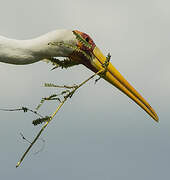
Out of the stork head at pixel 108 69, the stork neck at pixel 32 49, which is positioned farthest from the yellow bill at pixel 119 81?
the stork neck at pixel 32 49

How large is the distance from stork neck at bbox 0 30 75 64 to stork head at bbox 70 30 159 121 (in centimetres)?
14

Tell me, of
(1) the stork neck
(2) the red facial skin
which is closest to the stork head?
(2) the red facial skin

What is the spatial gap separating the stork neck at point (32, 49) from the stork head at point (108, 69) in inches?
5.7

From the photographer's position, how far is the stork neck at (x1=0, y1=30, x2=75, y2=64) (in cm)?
414

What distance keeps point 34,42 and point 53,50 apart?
21 cm

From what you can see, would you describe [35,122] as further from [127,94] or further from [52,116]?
[127,94]

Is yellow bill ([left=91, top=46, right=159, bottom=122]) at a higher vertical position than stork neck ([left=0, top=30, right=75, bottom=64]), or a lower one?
higher

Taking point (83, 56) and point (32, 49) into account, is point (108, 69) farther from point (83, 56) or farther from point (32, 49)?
point (32, 49)

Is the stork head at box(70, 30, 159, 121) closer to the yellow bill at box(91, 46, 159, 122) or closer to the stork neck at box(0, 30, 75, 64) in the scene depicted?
the yellow bill at box(91, 46, 159, 122)

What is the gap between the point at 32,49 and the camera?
4160mm

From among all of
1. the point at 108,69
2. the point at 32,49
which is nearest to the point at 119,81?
the point at 108,69

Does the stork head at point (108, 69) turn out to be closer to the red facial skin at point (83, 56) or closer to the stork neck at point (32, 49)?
the red facial skin at point (83, 56)

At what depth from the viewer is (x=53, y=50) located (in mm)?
4176

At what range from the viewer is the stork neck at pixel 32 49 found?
414 centimetres
